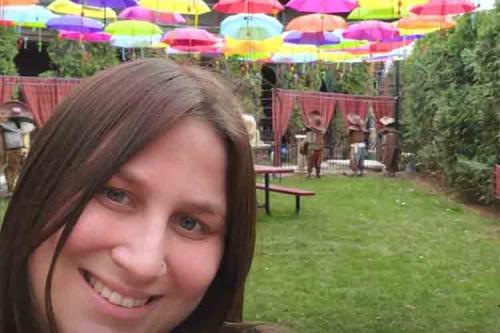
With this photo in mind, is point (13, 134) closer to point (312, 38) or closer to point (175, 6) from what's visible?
point (175, 6)

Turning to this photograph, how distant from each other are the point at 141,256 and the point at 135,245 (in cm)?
1

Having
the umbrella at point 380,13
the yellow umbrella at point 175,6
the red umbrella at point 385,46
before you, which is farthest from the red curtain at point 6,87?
the red umbrella at point 385,46

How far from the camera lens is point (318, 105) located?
16.5 metres

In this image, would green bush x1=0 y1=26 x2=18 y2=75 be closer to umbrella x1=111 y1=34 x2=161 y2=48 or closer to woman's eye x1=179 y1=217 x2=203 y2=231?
umbrella x1=111 y1=34 x2=161 y2=48

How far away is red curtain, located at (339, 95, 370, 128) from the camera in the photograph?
17156mm

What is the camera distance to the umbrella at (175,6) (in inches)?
383

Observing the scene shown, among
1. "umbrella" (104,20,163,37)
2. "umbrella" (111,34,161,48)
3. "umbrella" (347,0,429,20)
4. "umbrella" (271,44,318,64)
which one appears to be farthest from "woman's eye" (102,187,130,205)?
"umbrella" (271,44,318,64)

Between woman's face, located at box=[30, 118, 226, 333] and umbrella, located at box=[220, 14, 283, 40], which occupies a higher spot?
umbrella, located at box=[220, 14, 283, 40]

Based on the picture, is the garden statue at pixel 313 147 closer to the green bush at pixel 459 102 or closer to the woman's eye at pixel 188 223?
the green bush at pixel 459 102

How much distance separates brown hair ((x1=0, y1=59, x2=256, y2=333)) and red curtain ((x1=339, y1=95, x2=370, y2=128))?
54.2ft

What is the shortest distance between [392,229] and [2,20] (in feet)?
26.2

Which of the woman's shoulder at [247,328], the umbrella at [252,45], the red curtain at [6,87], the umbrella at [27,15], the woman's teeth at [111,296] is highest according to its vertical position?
the umbrella at [27,15]

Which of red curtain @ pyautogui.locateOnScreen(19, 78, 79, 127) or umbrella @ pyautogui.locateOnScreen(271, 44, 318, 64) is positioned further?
umbrella @ pyautogui.locateOnScreen(271, 44, 318, 64)

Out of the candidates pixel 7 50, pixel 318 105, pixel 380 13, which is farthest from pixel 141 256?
pixel 7 50
